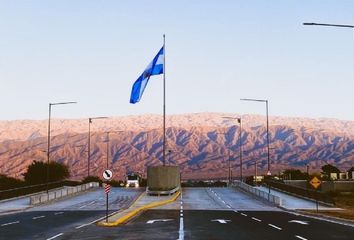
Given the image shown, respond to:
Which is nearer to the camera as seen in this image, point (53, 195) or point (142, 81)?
point (142, 81)

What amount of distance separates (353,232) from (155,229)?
8.80m

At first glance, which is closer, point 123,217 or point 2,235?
point 2,235

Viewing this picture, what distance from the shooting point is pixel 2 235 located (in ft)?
80.4

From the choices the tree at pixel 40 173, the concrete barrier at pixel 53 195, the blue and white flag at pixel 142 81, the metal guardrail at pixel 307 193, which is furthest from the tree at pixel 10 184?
the blue and white flag at pixel 142 81

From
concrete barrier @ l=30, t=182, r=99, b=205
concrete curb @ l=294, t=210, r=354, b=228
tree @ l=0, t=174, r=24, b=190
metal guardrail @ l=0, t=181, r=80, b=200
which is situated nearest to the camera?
concrete curb @ l=294, t=210, r=354, b=228

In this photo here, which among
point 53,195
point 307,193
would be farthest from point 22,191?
point 307,193

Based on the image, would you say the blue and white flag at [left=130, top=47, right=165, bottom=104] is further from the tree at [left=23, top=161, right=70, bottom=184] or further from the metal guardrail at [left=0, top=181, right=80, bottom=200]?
the tree at [left=23, top=161, right=70, bottom=184]

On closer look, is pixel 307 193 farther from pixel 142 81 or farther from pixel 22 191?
pixel 22 191

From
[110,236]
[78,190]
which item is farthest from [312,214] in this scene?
[78,190]

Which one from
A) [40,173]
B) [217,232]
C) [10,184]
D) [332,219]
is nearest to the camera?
[217,232]

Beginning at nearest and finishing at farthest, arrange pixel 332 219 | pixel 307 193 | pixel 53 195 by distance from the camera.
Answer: pixel 332 219 < pixel 307 193 < pixel 53 195

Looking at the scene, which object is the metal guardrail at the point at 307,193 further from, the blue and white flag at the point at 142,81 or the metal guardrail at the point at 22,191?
the metal guardrail at the point at 22,191

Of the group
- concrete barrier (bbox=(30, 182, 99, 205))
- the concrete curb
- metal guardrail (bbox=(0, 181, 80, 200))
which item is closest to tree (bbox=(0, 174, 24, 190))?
metal guardrail (bbox=(0, 181, 80, 200))

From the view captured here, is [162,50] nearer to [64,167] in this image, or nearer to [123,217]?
Answer: [123,217]
